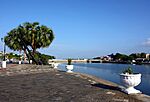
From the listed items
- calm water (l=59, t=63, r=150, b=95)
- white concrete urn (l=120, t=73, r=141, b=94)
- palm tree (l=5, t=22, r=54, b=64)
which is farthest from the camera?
palm tree (l=5, t=22, r=54, b=64)

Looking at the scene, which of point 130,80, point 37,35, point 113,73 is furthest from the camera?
point 37,35

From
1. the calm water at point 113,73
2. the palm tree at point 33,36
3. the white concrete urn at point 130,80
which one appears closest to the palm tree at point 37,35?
the palm tree at point 33,36

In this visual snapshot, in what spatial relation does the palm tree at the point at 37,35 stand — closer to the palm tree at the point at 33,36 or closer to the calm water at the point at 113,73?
the palm tree at the point at 33,36

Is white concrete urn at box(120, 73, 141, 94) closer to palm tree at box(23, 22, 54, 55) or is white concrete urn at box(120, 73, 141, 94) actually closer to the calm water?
the calm water

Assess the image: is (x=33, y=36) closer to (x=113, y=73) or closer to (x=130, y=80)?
(x=113, y=73)

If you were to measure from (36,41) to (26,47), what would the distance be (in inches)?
103

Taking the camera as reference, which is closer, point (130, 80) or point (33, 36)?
point (130, 80)

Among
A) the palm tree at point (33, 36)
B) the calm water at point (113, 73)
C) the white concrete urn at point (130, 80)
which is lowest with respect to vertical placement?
the calm water at point (113, 73)

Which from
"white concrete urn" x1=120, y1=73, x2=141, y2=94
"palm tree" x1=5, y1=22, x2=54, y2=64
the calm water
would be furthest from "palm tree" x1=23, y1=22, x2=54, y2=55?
"white concrete urn" x1=120, y1=73, x2=141, y2=94

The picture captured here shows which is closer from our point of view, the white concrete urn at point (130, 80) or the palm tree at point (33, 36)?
the white concrete urn at point (130, 80)

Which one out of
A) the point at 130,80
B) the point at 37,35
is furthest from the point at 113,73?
the point at 130,80

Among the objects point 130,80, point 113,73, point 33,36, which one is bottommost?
point 113,73

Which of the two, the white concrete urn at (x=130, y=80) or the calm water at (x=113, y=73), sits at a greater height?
the white concrete urn at (x=130, y=80)

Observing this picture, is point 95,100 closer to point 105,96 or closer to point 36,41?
point 105,96
